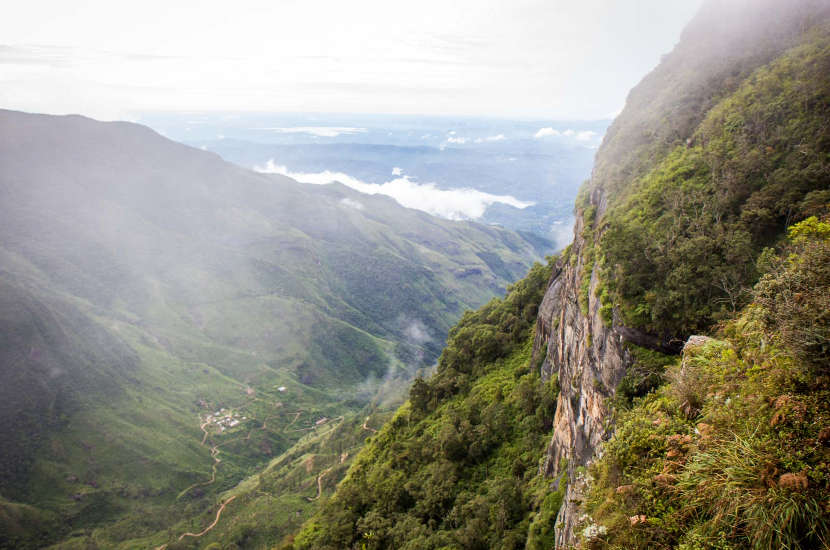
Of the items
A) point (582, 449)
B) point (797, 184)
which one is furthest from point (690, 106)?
point (582, 449)

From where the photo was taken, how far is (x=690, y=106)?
43219mm

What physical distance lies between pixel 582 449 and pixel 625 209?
22.4 meters

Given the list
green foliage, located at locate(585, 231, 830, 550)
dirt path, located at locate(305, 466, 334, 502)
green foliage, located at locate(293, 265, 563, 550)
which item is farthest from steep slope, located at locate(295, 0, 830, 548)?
dirt path, located at locate(305, 466, 334, 502)

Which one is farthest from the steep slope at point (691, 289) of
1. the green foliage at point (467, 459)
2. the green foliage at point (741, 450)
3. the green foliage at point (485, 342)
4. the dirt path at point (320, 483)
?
the dirt path at point (320, 483)

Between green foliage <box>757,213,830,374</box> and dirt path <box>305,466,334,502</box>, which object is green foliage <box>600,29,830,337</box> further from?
dirt path <box>305,466,334,502</box>

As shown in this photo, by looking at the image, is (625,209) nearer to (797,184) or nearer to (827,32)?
(797,184)

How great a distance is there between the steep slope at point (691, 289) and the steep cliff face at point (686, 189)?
14 centimetres

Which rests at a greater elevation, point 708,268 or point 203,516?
point 708,268

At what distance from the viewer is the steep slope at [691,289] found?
10734mm

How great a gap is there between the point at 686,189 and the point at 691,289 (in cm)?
1237

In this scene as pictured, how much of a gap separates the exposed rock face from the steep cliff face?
116mm

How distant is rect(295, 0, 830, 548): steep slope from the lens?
35.2 ft

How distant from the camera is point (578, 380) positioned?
102ft

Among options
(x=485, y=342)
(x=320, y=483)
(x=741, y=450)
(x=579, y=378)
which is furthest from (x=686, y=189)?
(x=320, y=483)
